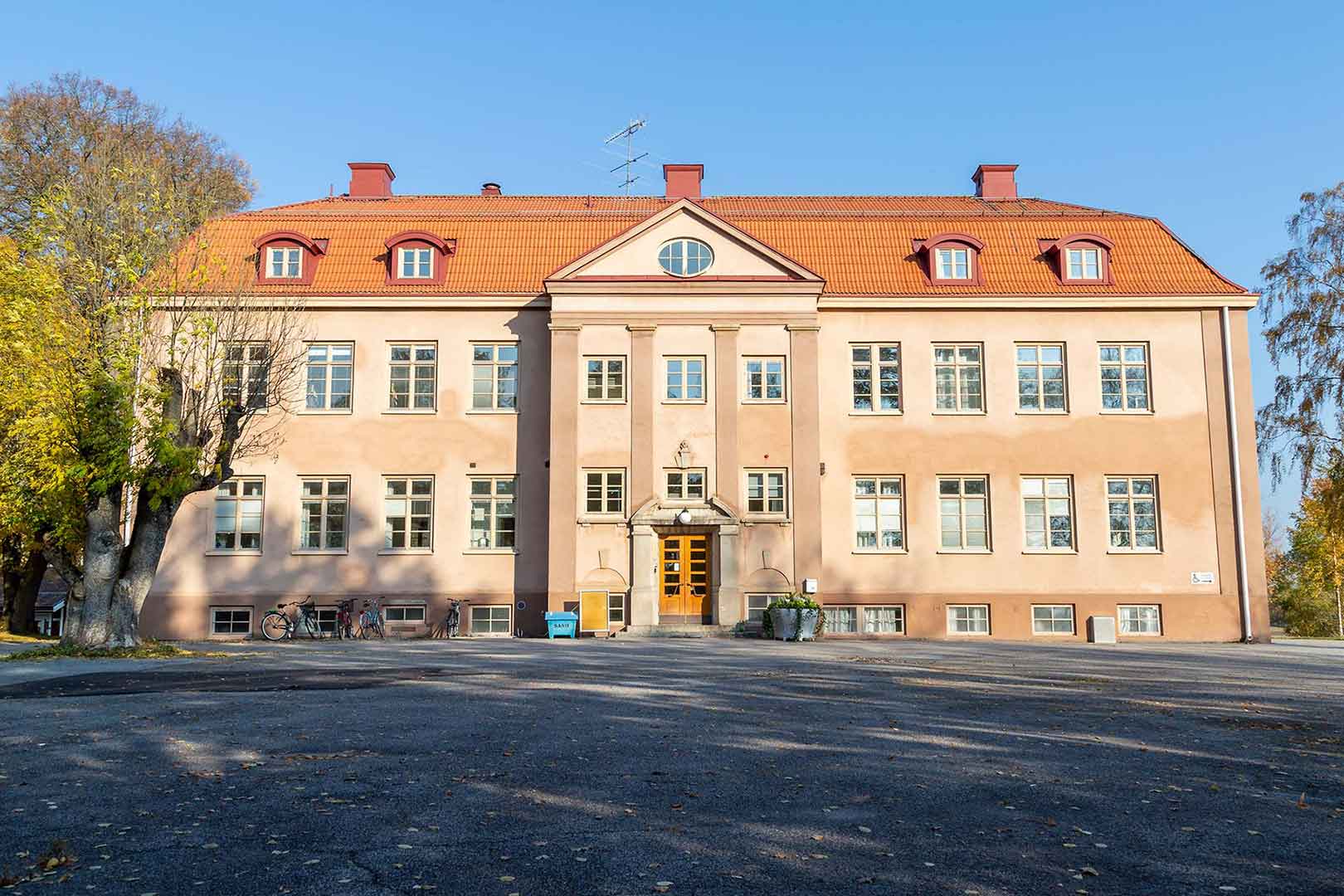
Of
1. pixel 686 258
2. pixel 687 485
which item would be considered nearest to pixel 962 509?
pixel 687 485

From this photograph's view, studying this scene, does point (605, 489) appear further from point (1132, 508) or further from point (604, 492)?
point (1132, 508)

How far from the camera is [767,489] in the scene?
25.6m

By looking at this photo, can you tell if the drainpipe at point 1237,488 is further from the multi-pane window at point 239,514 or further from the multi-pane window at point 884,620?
the multi-pane window at point 239,514

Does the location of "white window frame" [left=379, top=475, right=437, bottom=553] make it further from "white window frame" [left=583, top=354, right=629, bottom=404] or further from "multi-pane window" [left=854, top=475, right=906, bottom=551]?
"multi-pane window" [left=854, top=475, right=906, bottom=551]

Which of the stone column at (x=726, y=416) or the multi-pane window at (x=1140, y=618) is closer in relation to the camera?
the stone column at (x=726, y=416)

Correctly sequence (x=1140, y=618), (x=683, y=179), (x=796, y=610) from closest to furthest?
(x=796, y=610) → (x=1140, y=618) → (x=683, y=179)

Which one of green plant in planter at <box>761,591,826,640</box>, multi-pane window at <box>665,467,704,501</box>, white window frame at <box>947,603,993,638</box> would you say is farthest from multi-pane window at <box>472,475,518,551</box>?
white window frame at <box>947,603,993,638</box>

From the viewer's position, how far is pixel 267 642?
2380cm

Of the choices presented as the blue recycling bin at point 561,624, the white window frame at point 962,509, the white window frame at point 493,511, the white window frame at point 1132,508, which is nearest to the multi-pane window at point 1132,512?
the white window frame at point 1132,508

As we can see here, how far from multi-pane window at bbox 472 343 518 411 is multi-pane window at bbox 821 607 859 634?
9.07 meters

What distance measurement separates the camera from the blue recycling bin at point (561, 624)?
955 inches

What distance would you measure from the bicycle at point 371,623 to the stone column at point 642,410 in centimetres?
640

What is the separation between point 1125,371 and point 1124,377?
0.15 metres

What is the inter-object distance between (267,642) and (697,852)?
20477mm
